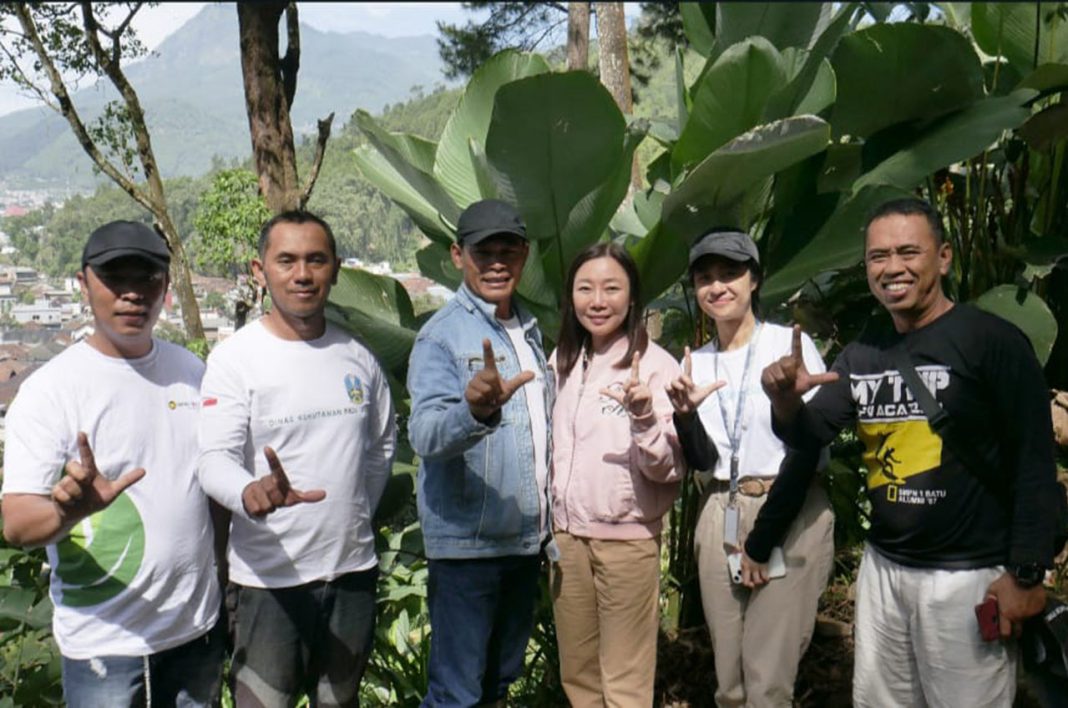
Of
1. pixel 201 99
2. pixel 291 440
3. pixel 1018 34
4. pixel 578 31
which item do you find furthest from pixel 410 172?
pixel 201 99

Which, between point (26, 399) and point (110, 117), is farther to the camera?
point (110, 117)

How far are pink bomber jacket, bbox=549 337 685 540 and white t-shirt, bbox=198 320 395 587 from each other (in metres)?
0.45

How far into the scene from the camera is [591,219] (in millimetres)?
2521

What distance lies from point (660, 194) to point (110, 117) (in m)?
11.5

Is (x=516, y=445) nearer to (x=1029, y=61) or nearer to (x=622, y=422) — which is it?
(x=622, y=422)

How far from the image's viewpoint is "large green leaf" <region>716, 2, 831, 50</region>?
96.5 inches

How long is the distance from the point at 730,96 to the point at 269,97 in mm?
5373

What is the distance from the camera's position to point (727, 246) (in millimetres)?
2051

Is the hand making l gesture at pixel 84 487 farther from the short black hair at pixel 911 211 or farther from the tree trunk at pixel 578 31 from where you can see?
the tree trunk at pixel 578 31

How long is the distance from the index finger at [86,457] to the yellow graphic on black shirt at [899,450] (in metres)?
1.41

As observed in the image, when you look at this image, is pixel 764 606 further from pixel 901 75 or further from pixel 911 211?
pixel 901 75

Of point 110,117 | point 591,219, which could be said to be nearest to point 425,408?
point 591,219

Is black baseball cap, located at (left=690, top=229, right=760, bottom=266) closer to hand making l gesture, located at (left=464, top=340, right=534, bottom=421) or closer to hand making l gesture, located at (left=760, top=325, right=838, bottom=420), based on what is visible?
hand making l gesture, located at (left=760, top=325, right=838, bottom=420)

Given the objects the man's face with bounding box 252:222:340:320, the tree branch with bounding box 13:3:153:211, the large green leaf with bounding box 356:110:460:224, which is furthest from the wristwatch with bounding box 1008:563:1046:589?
the tree branch with bounding box 13:3:153:211
